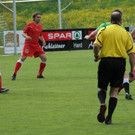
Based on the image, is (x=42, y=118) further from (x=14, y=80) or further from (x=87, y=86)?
(x=14, y=80)

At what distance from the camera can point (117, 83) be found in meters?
9.20

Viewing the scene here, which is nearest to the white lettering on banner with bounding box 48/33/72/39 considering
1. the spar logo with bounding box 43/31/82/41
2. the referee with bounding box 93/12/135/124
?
the spar logo with bounding box 43/31/82/41

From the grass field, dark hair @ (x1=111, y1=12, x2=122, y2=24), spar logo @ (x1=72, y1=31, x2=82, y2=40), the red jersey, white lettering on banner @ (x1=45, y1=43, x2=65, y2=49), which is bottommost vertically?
the grass field

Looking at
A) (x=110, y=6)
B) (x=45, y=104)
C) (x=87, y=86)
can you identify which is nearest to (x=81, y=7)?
(x=110, y=6)

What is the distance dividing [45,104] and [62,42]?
65.9 feet

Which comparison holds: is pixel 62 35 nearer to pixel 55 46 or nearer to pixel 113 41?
pixel 55 46

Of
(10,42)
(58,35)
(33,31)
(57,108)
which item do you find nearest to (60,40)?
(58,35)

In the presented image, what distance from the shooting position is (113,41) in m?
9.00

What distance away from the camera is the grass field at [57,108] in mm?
8648

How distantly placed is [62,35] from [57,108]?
2065 cm

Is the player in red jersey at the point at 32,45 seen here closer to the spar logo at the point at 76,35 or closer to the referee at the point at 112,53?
the referee at the point at 112,53

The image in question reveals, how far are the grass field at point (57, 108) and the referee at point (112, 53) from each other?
1.20 feet

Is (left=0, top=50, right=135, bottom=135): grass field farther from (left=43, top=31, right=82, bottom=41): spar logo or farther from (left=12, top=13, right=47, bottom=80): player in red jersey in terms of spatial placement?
(left=43, top=31, right=82, bottom=41): spar logo

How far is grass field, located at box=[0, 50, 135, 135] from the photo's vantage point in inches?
340
